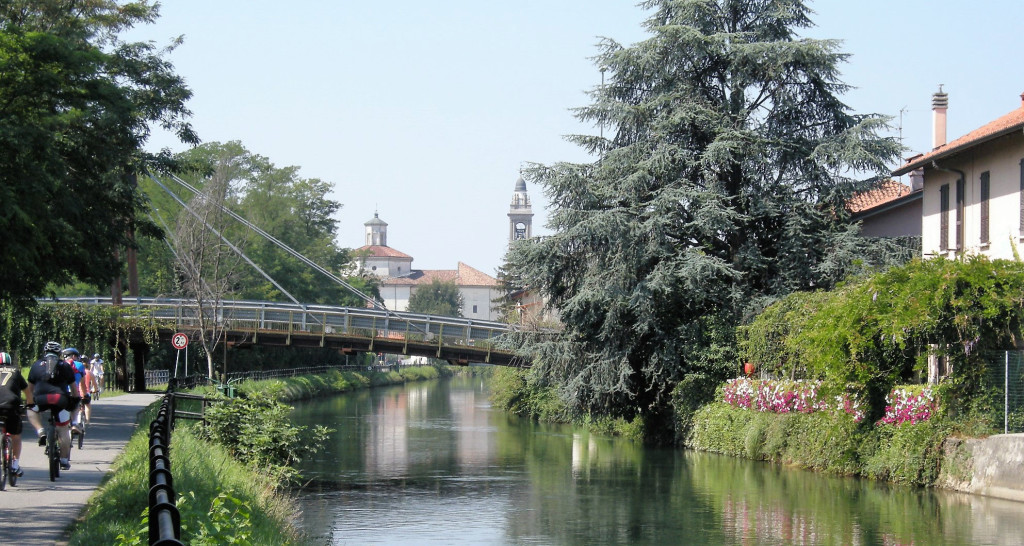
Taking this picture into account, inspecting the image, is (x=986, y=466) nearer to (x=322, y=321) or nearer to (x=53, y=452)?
(x=53, y=452)

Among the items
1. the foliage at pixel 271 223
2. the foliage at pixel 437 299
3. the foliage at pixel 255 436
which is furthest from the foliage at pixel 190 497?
the foliage at pixel 437 299

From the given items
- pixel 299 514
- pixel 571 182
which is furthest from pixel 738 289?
pixel 299 514

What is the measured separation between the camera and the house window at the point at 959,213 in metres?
26.7

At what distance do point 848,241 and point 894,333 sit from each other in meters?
9.44

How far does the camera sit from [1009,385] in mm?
19406

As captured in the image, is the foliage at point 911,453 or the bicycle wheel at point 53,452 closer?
the bicycle wheel at point 53,452

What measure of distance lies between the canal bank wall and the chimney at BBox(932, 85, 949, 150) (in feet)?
59.0

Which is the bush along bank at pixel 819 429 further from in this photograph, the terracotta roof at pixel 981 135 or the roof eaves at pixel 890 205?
the roof eaves at pixel 890 205

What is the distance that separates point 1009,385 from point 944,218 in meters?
9.14

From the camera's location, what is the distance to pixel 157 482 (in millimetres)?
4547

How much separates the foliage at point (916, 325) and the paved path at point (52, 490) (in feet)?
42.8

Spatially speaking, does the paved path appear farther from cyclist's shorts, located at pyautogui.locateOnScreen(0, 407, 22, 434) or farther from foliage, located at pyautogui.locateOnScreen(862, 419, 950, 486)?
foliage, located at pyautogui.locateOnScreen(862, 419, 950, 486)

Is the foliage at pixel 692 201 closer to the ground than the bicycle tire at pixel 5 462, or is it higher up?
higher up

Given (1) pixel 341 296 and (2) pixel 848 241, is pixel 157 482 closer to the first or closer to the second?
(2) pixel 848 241
